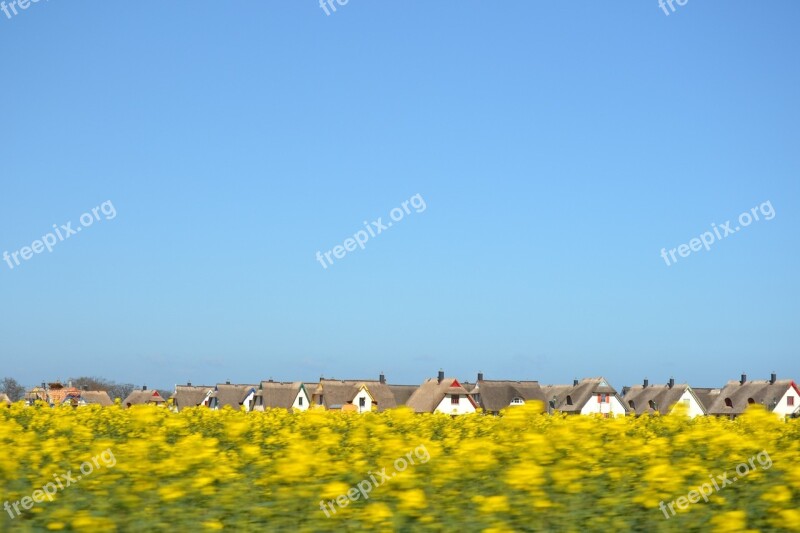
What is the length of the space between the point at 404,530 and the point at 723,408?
8189 cm

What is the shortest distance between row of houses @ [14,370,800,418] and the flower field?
2491 inches

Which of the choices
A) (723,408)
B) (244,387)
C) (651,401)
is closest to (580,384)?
(651,401)

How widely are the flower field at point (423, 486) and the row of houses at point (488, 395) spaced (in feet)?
208

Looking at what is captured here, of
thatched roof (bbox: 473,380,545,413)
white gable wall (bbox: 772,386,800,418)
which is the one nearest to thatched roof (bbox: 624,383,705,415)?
white gable wall (bbox: 772,386,800,418)

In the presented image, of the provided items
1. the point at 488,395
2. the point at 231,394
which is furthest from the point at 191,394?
the point at 488,395

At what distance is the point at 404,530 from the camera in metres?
4.88

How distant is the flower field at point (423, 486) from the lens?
499 centimetres

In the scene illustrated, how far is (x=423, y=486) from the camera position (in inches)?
217

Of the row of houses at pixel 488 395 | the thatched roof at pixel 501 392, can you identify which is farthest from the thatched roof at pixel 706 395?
Answer: the thatched roof at pixel 501 392

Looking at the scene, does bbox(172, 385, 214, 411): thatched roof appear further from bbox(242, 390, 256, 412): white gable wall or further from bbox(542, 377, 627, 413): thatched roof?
bbox(542, 377, 627, 413): thatched roof

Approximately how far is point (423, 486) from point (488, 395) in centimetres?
7004

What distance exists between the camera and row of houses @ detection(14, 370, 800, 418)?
73250mm

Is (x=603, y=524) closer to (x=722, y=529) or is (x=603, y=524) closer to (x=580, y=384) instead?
(x=722, y=529)

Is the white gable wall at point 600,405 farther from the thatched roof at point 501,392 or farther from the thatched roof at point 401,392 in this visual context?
the thatched roof at point 401,392
